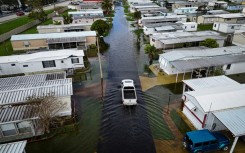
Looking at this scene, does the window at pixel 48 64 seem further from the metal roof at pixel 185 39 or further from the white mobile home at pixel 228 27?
the white mobile home at pixel 228 27

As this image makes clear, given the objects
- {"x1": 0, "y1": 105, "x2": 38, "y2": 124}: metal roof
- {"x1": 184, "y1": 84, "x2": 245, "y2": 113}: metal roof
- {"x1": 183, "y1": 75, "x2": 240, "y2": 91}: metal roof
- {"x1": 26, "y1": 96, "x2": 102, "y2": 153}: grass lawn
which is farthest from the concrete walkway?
{"x1": 0, "y1": 105, "x2": 38, "y2": 124}: metal roof

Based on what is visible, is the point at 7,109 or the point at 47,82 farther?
the point at 47,82

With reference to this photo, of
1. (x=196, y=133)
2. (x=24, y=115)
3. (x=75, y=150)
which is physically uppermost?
(x=24, y=115)

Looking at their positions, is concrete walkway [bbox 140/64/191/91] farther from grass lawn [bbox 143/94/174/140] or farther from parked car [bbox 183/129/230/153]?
parked car [bbox 183/129/230/153]

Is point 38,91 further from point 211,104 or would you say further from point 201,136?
point 211,104

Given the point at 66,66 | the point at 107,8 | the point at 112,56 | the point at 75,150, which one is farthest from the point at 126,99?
the point at 107,8

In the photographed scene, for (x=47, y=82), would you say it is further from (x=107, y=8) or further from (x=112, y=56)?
(x=107, y=8)

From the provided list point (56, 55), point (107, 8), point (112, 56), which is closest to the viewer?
point (56, 55)
